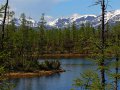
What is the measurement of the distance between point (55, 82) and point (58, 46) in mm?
110790

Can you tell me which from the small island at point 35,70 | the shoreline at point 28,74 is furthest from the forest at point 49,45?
the shoreline at point 28,74

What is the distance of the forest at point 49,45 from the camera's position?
28.7 meters

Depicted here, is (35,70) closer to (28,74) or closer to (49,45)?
(28,74)

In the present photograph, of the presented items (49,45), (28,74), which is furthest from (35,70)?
(49,45)

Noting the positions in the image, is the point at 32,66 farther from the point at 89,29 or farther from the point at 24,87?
the point at 89,29

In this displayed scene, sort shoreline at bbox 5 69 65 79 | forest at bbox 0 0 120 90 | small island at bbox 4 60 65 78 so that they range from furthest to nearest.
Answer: small island at bbox 4 60 65 78, shoreline at bbox 5 69 65 79, forest at bbox 0 0 120 90

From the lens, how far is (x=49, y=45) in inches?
7402

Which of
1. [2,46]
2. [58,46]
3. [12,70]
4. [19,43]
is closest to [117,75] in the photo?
[2,46]

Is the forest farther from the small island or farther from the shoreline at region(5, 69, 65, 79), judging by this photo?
the shoreline at region(5, 69, 65, 79)

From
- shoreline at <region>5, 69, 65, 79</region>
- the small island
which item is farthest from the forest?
shoreline at <region>5, 69, 65, 79</region>

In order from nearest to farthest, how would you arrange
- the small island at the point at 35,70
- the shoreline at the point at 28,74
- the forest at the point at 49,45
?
1. the forest at the point at 49,45
2. the shoreline at the point at 28,74
3. the small island at the point at 35,70

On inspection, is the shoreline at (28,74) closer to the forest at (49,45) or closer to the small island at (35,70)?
the small island at (35,70)

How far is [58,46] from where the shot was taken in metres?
187

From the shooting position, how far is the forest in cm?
2869
